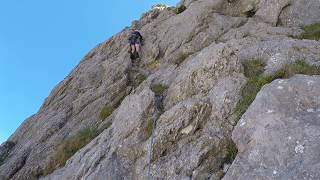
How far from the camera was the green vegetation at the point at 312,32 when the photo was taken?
958 inches

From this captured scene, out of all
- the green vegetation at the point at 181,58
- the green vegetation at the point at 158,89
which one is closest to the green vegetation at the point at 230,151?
the green vegetation at the point at 158,89

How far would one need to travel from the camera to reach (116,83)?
29.7m

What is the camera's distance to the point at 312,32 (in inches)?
986

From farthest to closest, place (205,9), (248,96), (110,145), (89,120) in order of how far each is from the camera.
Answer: (205,9), (89,120), (110,145), (248,96)

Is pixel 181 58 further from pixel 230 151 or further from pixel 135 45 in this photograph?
pixel 230 151

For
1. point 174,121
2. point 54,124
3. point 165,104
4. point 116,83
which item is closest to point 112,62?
point 116,83

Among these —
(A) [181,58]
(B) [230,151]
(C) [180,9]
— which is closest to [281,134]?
(B) [230,151]

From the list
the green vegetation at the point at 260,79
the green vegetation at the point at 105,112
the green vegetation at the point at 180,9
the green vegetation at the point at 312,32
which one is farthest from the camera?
the green vegetation at the point at 180,9

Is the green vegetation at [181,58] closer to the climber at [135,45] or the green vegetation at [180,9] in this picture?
the climber at [135,45]

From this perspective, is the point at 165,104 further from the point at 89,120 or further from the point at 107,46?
the point at 107,46

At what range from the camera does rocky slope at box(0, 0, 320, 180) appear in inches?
563

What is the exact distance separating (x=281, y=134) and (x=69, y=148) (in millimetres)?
13261

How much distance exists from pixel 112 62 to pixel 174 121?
1633cm

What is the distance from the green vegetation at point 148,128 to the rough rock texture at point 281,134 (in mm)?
4308
